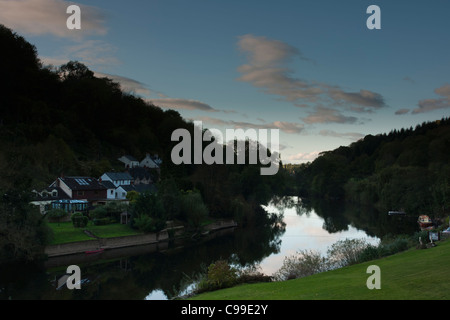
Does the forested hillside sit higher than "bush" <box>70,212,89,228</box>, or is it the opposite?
the forested hillside

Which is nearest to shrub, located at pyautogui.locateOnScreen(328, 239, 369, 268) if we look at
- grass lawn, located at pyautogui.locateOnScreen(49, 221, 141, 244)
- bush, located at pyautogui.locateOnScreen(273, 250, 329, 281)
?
bush, located at pyautogui.locateOnScreen(273, 250, 329, 281)

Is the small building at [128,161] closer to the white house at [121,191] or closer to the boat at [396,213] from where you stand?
the white house at [121,191]

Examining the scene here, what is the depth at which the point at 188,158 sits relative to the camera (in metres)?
87.9

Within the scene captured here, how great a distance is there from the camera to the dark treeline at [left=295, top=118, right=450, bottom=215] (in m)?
66.7

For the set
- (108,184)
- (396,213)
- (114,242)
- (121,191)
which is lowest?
(396,213)

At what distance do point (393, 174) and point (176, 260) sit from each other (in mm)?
55819

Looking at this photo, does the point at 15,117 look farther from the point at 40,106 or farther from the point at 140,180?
the point at 140,180

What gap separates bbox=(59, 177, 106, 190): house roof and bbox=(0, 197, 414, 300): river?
1908 cm

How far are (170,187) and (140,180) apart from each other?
31.9 m

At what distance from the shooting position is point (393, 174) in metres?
76.8

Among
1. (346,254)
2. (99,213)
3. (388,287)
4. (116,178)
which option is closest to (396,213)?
(346,254)

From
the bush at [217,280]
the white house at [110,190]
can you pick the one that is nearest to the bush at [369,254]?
the bush at [217,280]

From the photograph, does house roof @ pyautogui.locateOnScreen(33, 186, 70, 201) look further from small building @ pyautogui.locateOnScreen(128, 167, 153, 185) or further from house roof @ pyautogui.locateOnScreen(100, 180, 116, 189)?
small building @ pyautogui.locateOnScreen(128, 167, 153, 185)

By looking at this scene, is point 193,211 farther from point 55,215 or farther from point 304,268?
point 304,268
